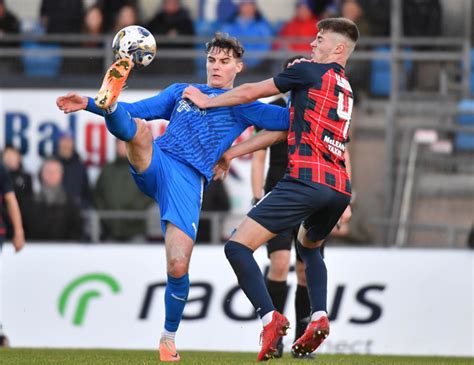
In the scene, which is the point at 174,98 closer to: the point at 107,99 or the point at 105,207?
the point at 107,99

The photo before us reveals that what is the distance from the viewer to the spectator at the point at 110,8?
17344 millimetres

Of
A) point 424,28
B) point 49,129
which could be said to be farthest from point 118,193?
point 424,28

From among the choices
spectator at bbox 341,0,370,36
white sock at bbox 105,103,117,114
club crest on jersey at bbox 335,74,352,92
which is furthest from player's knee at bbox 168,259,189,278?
spectator at bbox 341,0,370,36

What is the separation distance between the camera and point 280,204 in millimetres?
8359

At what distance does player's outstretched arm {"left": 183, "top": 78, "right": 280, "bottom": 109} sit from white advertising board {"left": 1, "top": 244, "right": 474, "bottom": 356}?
5.72 metres

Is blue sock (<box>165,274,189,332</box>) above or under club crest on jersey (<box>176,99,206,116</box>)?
under

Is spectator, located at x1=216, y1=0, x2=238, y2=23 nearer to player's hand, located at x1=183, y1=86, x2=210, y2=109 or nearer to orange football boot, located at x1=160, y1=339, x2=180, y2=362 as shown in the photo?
player's hand, located at x1=183, y1=86, x2=210, y2=109

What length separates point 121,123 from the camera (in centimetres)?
845

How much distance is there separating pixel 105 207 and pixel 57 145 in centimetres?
127

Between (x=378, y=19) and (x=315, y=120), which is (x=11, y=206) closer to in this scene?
(x=315, y=120)

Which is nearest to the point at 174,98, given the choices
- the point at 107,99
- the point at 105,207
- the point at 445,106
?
the point at 107,99

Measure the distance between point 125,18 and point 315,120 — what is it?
9.15 m

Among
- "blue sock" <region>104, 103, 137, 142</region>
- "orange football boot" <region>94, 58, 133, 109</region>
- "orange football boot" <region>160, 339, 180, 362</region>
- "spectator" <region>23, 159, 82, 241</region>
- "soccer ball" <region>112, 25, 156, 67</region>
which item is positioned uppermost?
"soccer ball" <region>112, 25, 156, 67</region>

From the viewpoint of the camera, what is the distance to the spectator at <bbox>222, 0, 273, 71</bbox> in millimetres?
16625
